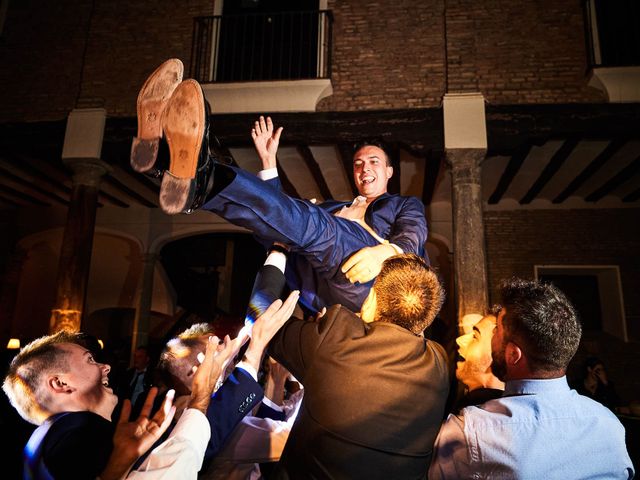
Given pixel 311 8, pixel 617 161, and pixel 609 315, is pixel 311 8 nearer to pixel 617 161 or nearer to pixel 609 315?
pixel 617 161

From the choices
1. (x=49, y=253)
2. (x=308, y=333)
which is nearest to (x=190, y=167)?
(x=308, y=333)

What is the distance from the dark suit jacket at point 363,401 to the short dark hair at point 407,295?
67 millimetres

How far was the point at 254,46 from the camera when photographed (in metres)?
7.14

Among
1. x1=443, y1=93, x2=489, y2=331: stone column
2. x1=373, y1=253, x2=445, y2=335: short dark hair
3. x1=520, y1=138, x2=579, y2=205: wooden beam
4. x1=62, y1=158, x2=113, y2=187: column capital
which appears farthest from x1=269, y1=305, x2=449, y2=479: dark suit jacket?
x1=62, y1=158, x2=113, y2=187: column capital

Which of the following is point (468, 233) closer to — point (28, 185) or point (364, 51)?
point (364, 51)

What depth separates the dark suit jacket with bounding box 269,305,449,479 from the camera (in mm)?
1391

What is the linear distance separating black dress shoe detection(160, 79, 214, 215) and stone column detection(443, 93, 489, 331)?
3949mm

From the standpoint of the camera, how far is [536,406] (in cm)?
153

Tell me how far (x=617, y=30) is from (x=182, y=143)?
24.4 feet

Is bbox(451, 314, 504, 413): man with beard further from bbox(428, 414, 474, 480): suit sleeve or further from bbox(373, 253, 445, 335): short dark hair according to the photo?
bbox(373, 253, 445, 335): short dark hair

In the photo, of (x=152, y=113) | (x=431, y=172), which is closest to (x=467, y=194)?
(x=431, y=172)

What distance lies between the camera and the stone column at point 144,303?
9188 millimetres

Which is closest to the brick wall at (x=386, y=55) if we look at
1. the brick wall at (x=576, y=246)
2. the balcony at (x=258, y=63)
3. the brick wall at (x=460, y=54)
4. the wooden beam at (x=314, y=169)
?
the brick wall at (x=460, y=54)

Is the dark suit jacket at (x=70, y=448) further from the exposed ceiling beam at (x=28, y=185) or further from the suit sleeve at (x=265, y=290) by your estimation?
the exposed ceiling beam at (x=28, y=185)
